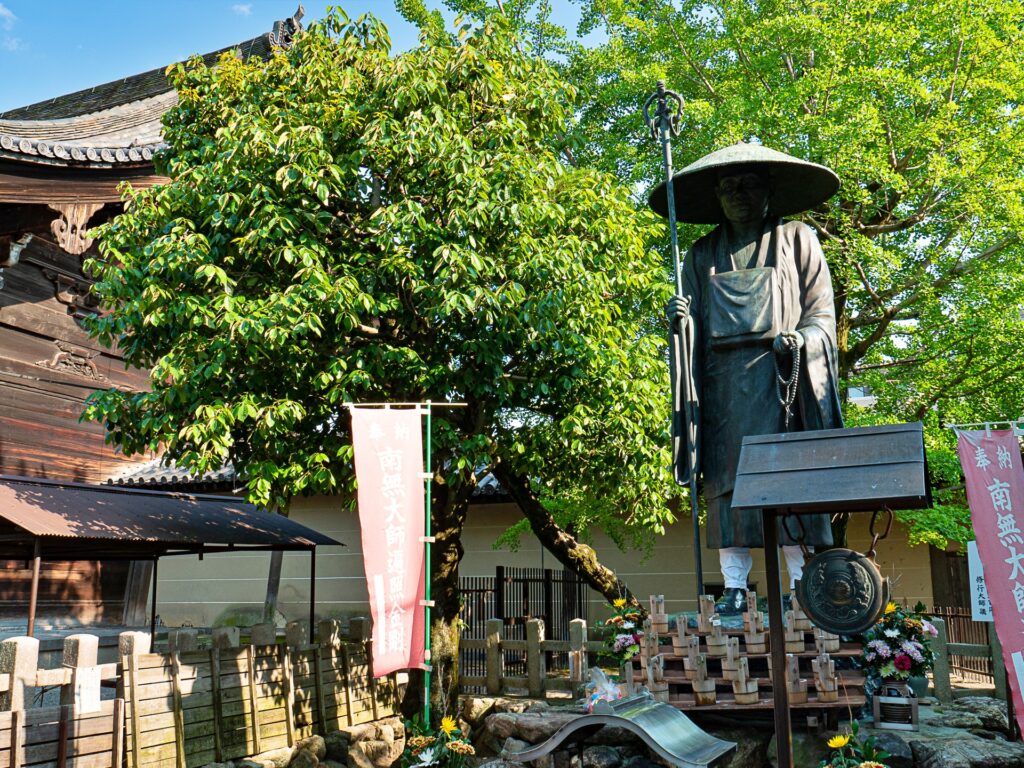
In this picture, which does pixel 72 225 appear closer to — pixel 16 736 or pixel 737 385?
pixel 16 736

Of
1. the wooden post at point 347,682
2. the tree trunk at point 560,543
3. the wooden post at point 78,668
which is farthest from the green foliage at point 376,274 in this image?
the wooden post at point 347,682

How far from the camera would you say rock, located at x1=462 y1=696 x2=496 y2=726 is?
13064mm

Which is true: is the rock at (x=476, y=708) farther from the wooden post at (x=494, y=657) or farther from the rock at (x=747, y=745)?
the rock at (x=747, y=745)

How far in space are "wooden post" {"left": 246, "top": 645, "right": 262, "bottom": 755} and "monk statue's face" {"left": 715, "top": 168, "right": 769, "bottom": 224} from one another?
7.47 meters

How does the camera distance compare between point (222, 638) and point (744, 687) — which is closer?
point (744, 687)

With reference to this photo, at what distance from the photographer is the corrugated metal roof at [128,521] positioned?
32.9 ft

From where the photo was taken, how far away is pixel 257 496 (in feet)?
32.2

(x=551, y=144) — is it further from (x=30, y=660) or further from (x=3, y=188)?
(x=30, y=660)

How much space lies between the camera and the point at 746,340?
758 cm

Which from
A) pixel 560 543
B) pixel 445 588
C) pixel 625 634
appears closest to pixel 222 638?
pixel 445 588

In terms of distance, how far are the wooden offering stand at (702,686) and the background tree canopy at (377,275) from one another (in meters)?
4.07

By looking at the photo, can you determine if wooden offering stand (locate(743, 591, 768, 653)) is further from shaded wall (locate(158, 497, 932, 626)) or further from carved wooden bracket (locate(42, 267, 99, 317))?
carved wooden bracket (locate(42, 267, 99, 317))

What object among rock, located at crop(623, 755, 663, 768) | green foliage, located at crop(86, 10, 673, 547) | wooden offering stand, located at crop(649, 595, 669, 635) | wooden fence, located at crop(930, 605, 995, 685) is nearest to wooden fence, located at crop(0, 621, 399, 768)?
green foliage, located at crop(86, 10, 673, 547)

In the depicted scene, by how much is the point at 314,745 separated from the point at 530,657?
3644mm
